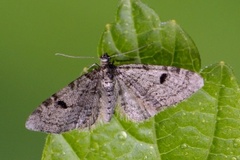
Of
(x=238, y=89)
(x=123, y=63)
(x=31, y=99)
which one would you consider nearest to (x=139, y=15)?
(x=123, y=63)

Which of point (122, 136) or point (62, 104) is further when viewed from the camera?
point (62, 104)

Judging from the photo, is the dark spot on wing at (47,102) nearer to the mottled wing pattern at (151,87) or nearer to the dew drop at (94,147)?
the mottled wing pattern at (151,87)

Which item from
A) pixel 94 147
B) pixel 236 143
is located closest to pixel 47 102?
pixel 94 147

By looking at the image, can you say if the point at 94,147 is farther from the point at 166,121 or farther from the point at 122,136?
the point at 166,121

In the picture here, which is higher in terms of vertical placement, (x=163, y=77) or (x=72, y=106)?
(x=163, y=77)

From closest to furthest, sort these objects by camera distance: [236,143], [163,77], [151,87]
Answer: [236,143]
[163,77]
[151,87]

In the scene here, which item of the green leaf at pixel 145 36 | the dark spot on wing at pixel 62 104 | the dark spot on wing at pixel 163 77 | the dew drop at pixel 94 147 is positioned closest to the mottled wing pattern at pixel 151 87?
the dark spot on wing at pixel 163 77

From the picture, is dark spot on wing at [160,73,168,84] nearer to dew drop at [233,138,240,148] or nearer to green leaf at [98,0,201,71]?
green leaf at [98,0,201,71]
